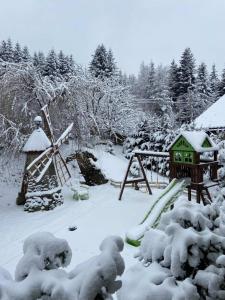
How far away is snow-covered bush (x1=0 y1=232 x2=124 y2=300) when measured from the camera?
4.94 feet

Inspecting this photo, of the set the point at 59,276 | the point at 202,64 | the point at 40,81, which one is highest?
the point at 202,64

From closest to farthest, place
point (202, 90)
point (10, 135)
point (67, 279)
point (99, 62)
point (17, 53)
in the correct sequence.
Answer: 1. point (67, 279)
2. point (10, 135)
3. point (99, 62)
4. point (202, 90)
5. point (17, 53)

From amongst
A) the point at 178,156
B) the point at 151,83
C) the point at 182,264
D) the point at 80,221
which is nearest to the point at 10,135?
the point at 80,221

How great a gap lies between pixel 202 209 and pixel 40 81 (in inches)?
454

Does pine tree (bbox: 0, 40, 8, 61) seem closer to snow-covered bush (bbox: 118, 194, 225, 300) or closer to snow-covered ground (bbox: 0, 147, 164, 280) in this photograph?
snow-covered ground (bbox: 0, 147, 164, 280)

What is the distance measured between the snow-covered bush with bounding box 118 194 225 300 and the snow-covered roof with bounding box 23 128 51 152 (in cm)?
920

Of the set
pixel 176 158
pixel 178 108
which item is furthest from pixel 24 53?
pixel 176 158

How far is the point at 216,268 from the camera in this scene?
79.9 inches

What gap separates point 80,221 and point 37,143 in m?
3.35

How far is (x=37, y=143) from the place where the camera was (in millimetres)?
11203

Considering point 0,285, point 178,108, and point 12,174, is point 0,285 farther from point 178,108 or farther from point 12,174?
point 178,108

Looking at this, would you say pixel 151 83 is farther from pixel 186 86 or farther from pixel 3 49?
pixel 3 49

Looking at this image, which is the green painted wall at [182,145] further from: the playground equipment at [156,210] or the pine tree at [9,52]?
the pine tree at [9,52]

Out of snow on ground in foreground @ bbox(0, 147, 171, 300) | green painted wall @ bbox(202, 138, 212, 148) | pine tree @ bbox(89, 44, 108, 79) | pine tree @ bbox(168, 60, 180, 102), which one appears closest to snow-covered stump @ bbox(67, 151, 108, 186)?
snow on ground in foreground @ bbox(0, 147, 171, 300)
